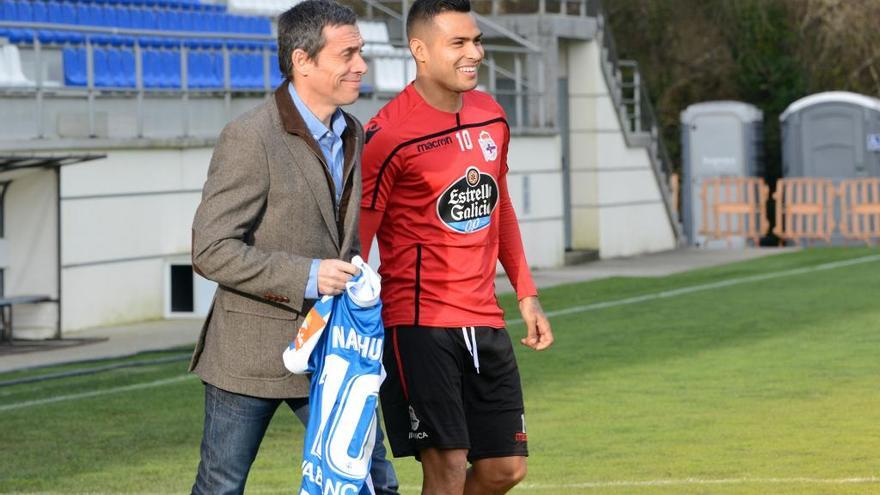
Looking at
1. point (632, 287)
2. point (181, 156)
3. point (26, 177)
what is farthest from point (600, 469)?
point (632, 287)

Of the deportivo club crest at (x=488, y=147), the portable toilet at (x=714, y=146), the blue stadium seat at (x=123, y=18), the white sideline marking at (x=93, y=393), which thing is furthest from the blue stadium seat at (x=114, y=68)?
the portable toilet at (x=714, y=146)

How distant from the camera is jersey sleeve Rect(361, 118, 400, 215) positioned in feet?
20.2

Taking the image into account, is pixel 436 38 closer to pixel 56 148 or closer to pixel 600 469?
pixel 600 469

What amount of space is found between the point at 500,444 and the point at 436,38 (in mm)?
1424

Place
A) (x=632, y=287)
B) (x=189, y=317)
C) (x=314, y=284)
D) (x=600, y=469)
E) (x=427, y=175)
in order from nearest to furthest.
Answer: (x=314, y=284)
(x=427, y=175)
(x=600, y=469)
(x=189, y=317)
(x=632, y=287)

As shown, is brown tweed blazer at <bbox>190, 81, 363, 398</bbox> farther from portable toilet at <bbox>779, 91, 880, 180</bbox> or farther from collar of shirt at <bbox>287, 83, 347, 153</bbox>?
portable toilet at <bbox>779, 91, 880, 180</bbox>

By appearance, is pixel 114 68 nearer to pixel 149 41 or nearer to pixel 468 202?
pixel 149 41

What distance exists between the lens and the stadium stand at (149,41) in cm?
1911

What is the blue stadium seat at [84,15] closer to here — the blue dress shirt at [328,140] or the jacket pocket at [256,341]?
the blue dress shirt at [328,140]

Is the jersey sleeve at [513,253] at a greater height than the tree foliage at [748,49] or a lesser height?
lesser

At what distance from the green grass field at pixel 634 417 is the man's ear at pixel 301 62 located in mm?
3970

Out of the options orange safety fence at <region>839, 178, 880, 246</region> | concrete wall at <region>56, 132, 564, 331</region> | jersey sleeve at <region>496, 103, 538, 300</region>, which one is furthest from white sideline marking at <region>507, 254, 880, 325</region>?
jersey sleeve at <region>496, 103, 538, 300</region>

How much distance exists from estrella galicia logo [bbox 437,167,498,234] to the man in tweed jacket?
0.77 metres

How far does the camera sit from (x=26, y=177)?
17.1 m
